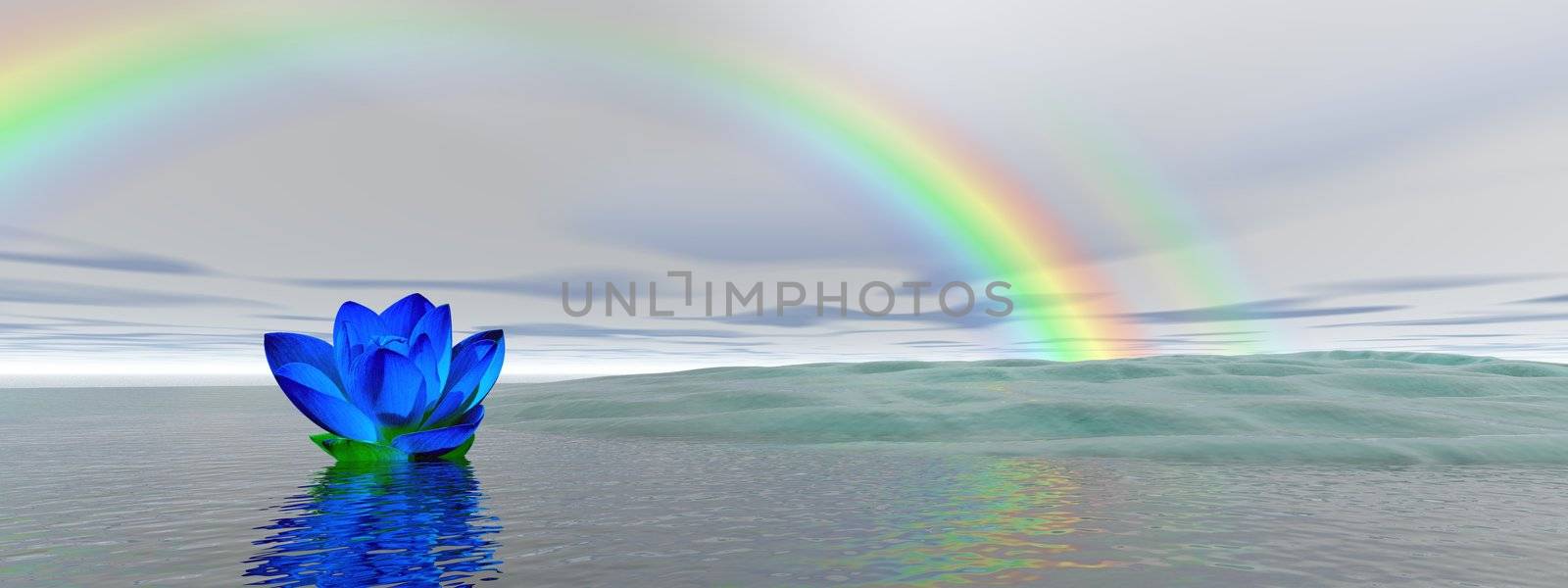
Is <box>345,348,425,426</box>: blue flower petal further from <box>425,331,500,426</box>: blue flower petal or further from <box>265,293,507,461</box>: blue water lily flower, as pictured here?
<box>425,331,500,426</box>: blue flower petal

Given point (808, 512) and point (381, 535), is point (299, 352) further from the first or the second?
point (808, 512)

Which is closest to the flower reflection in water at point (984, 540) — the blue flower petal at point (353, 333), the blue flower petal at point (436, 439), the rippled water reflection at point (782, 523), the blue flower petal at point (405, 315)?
the rippled water reflection at point (782, 523)

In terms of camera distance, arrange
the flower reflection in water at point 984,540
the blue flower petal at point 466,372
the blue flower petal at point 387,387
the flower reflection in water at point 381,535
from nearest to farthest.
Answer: the flower reflection in water at point 381,535, the flower reflection in water at point 984,540, the blue flower petal at point 387,387, the blue flower petal at point 466,372

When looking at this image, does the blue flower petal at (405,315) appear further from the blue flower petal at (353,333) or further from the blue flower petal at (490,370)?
the blue flower petal at (490,370)

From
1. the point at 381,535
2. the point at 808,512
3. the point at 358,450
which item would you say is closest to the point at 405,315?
the point at 358,450

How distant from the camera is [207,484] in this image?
743 cm

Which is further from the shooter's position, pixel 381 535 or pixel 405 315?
pixel 405 315

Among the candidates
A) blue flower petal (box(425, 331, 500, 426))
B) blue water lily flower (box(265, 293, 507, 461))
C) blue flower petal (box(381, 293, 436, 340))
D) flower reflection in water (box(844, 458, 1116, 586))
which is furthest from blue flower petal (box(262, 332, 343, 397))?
flower reflection in water (box(844, 458, 1116, 586))

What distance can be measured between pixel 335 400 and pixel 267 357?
2.23 ft

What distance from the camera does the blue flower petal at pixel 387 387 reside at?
6.94 m

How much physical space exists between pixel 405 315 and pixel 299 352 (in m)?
0.94

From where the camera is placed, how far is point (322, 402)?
7156 millimetres

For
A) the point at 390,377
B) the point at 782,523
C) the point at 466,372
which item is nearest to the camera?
the point at 782,523

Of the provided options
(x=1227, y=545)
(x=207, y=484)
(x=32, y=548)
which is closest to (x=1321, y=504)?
(x=1227, y=545)
